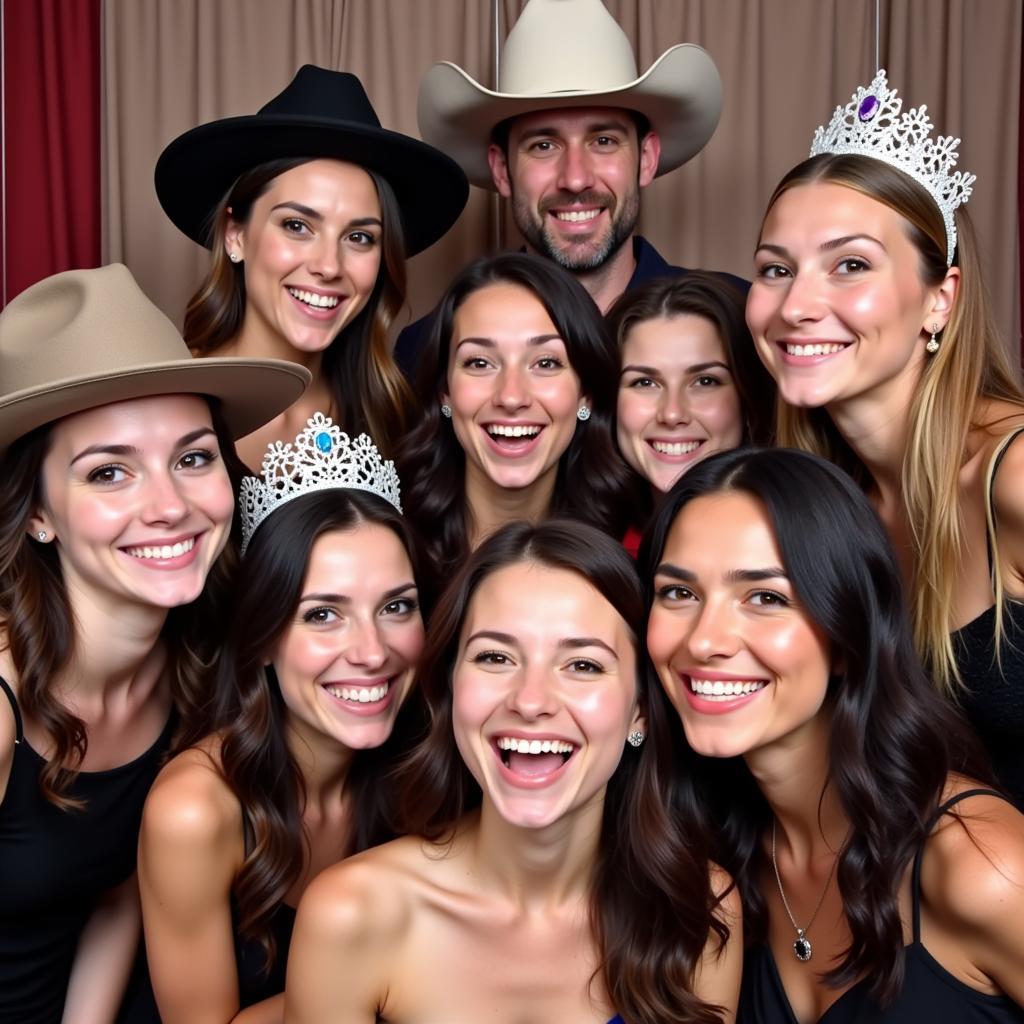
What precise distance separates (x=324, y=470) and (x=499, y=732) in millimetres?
869

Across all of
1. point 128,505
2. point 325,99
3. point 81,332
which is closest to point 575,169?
point 325,99

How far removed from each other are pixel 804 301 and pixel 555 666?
902 mm

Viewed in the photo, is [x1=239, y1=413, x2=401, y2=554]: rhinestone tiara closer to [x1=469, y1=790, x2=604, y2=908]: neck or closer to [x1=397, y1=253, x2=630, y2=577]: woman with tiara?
[x1=397, y1=253, x2=630, y2=577]: woman with tiara

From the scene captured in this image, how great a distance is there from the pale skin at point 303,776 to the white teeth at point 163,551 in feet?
0.83

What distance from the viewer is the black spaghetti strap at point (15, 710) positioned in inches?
94.3

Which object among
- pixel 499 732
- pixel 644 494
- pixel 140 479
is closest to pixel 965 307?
pixel 644 494

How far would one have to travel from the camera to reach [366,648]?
8.47 feet

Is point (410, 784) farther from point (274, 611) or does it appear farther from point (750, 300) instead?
point (750, 300)

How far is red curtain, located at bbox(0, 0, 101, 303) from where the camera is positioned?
4.50 meters

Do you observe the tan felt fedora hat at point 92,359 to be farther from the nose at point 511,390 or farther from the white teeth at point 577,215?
the white teeth at point 577,215

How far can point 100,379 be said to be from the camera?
2.34 m

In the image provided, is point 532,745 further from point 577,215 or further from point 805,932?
point 577,215

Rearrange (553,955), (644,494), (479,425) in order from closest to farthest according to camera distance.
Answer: (553,955) < (479,425) < (644,494)

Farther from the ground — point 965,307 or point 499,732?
point 965,307
